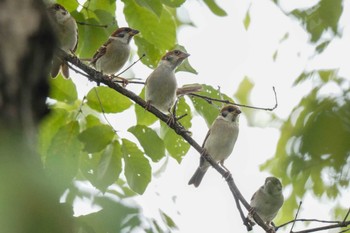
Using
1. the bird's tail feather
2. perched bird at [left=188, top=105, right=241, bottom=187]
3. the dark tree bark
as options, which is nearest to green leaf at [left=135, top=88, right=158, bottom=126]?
perched bird at [left=188, top=105, right=241, bottom=187]

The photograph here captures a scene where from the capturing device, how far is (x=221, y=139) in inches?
224

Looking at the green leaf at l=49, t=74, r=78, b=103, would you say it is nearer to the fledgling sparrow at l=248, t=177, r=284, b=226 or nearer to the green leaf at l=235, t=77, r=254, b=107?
the green leaf at l=235, t=77, r=254, b=107

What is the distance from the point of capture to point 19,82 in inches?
22.7

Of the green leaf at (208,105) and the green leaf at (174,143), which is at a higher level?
the green leaf at (208,105)

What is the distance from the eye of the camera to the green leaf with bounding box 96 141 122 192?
309cm

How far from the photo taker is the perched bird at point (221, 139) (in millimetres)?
5660

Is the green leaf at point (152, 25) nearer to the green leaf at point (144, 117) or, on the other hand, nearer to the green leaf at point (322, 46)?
the green leaf at point (144, 117)

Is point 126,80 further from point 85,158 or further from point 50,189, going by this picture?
point 50,189

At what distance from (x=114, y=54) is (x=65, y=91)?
154cm

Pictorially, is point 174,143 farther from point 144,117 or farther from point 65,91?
point 65,91

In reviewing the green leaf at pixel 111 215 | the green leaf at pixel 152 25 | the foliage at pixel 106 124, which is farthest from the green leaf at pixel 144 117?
the green leaf at pixel 111 215

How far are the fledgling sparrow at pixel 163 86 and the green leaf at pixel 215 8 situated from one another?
159 cm

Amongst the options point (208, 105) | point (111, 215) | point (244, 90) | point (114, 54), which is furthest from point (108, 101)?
point (111, 215)

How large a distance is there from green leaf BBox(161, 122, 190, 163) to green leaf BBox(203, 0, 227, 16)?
0.93 metres
